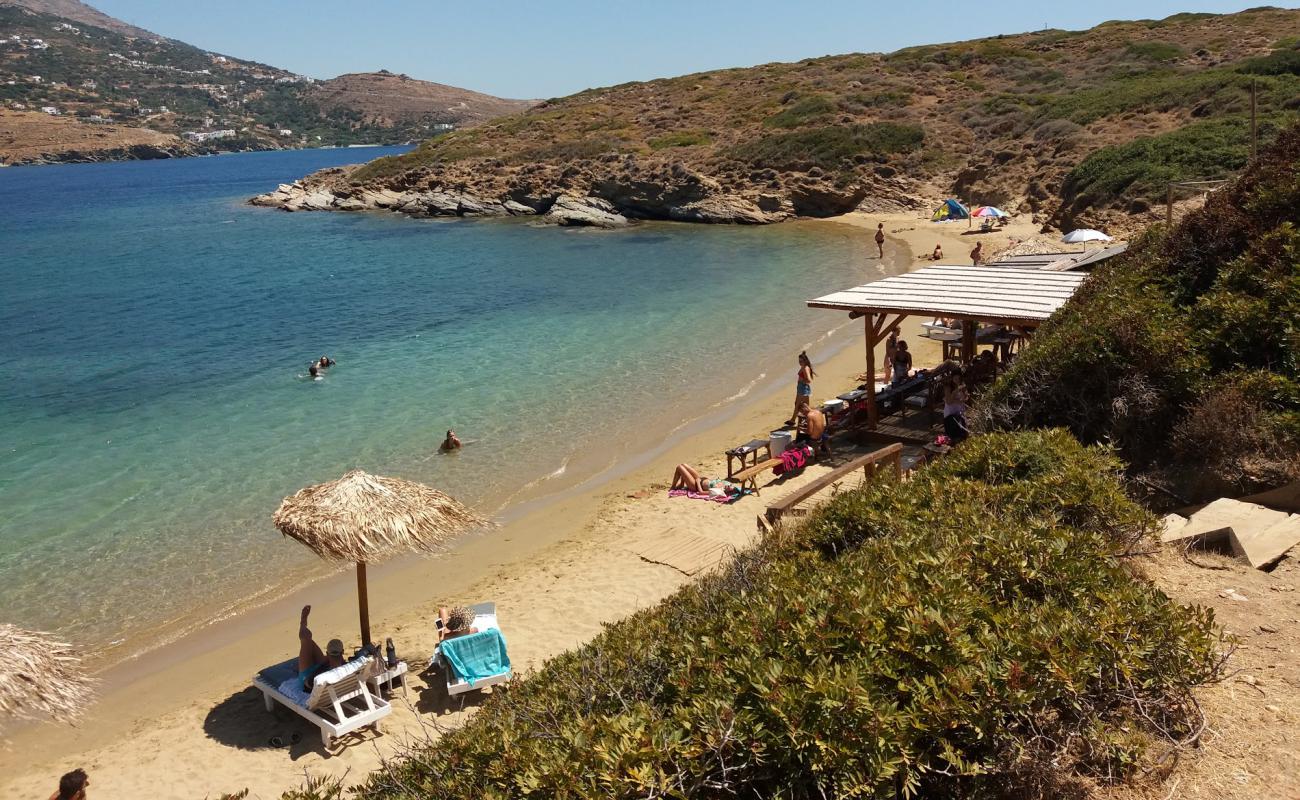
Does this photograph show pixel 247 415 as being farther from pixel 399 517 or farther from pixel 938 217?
pixel 938 217

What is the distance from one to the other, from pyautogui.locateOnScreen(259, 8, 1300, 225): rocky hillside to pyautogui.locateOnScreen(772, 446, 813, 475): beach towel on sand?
18321mm

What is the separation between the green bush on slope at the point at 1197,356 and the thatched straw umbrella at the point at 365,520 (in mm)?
5591

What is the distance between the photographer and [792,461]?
12.6 meters

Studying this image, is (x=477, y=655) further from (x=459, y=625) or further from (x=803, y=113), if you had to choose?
(x=803, y=113)

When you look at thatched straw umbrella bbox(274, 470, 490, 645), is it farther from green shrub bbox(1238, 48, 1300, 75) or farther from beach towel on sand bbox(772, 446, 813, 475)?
green shrub bbox(1238, 48, 1300, 75)

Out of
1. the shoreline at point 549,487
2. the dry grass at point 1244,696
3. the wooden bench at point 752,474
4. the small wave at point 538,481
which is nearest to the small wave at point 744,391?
the shoreline at point 549,487

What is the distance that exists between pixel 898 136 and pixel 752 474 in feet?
135

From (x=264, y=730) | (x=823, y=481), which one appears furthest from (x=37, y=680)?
(x=823, y=481)

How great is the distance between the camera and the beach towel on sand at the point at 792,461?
41.4 ft

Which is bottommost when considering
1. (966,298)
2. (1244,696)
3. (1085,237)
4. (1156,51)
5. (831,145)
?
(1085,237)

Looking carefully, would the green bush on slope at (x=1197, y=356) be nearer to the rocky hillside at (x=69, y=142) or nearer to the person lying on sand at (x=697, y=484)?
the person lying on sand at (x=697, y=484)

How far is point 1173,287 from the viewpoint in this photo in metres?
8.68

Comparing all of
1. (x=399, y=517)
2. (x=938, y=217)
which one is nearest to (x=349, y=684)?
(x=399, y=517)

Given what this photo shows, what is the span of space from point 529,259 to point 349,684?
32478 mm
